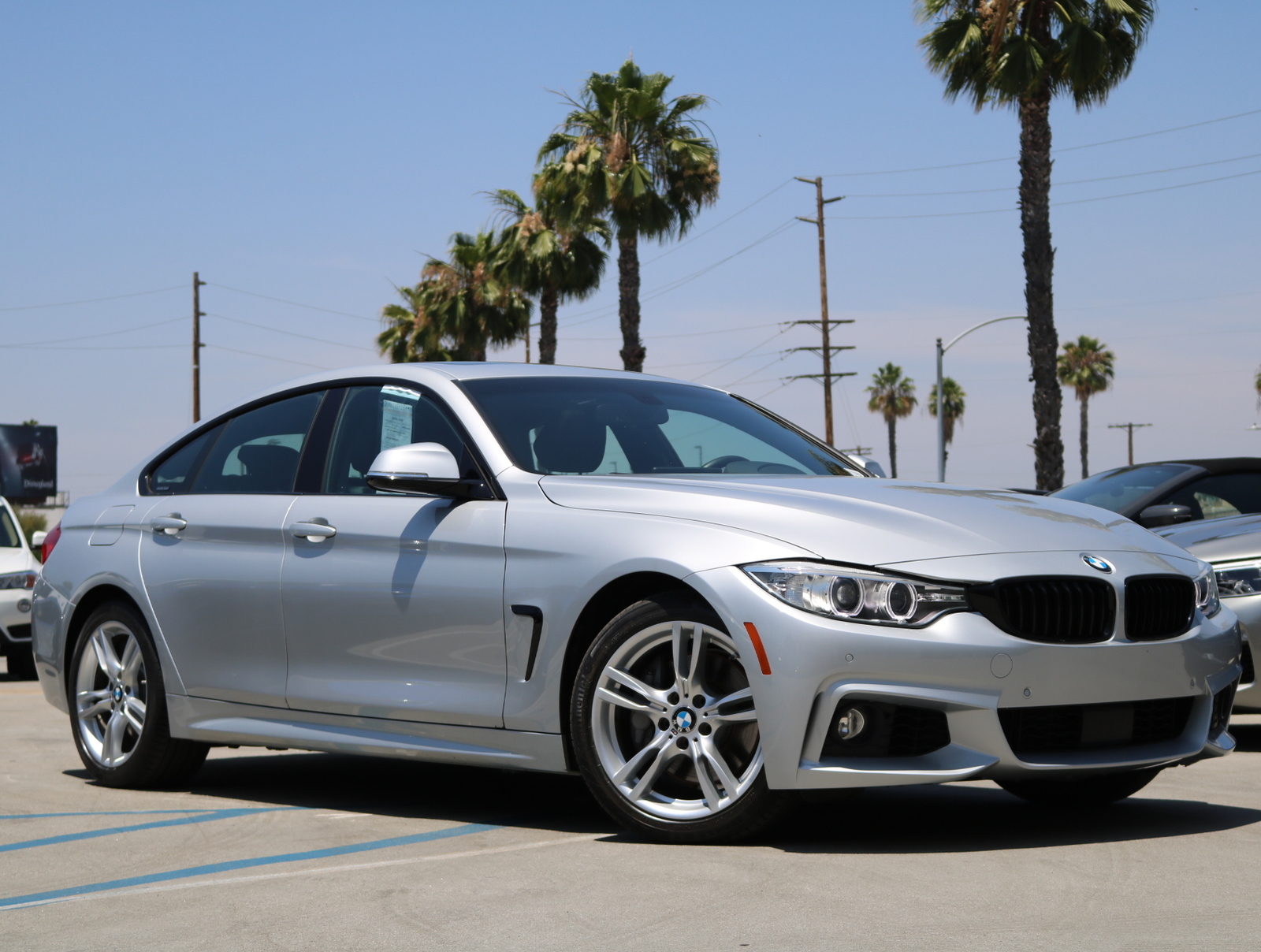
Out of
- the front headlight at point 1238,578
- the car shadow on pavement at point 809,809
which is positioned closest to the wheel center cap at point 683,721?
the car shadow on pavement at point 809,809

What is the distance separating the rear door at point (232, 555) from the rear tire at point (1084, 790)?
2719 millimetres

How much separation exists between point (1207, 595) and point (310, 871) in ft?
9.67

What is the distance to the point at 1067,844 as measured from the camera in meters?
4.94

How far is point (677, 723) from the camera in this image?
496cm

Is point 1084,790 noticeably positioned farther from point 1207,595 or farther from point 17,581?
point 17,581

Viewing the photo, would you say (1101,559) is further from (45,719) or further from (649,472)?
(45,719)

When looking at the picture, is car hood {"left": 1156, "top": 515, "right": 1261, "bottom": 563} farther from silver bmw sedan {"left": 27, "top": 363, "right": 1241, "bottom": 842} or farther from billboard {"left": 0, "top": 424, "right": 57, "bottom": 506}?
billboard {"left": 0, "top": 424, "right": 57, "bottom": 506}

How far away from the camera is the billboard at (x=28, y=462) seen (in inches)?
3359

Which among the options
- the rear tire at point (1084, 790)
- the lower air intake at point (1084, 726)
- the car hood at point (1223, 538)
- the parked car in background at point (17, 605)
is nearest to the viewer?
the lower air intake at point (1084, 726)

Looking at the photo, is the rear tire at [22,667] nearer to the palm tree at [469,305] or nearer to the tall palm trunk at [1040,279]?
the tall palm trunk at [1040,279]

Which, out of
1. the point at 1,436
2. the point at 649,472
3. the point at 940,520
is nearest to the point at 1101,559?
the point at 940,520

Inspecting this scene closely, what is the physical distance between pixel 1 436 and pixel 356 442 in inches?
3362

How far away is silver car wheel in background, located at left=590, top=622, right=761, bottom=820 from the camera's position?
4.86m

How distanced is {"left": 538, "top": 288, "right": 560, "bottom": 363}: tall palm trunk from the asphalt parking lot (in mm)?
32496
